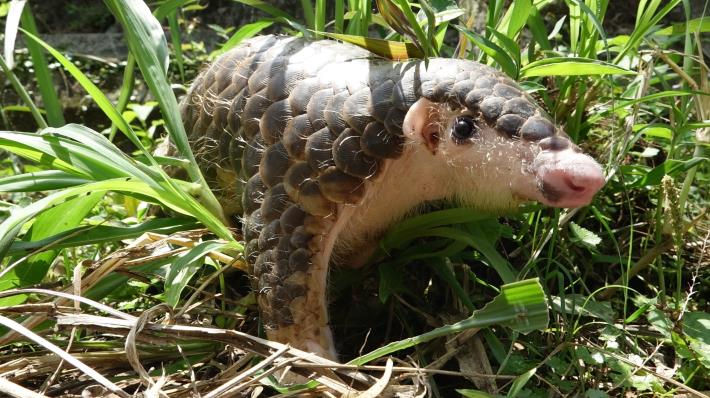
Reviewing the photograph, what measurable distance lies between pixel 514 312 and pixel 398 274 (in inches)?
19.1

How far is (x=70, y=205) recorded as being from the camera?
2035mm

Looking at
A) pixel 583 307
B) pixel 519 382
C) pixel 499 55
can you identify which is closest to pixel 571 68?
pixel 499 55

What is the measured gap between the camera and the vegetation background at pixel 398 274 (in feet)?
5.81

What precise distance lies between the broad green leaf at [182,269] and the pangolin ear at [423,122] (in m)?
0.55

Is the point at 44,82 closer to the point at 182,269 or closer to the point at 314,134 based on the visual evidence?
the point at 182,269

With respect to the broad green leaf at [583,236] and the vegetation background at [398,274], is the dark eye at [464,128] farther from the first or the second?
the broad green leaf at [583,236]

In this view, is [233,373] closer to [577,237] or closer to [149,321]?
[149,321]

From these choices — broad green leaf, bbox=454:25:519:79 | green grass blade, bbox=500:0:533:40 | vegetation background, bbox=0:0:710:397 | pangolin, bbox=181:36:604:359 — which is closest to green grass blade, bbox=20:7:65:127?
vegetation background, bbox=0:0:710:397

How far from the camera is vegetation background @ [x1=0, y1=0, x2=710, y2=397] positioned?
5.81 feet

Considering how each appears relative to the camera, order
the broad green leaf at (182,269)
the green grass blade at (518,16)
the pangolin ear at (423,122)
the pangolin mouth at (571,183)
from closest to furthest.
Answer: the pangolin mouth at (571,183), the pangolin ear at (423,122), the broad green leaf at (182,269), the green grass blade at (518,16)

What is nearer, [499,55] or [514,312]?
[514,312]

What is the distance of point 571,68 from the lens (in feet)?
Answer: 6.54

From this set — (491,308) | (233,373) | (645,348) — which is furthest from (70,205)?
(645,348)

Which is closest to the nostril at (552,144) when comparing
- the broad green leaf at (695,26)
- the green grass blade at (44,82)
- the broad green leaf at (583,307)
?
the broad green leaf at (583,307)
